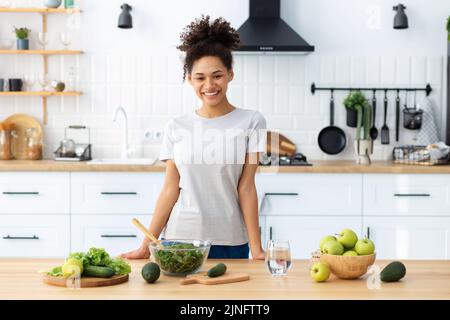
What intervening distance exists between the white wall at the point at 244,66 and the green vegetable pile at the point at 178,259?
297cm

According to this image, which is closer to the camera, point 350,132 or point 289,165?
point 289,165

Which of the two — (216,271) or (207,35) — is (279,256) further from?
(207,35)

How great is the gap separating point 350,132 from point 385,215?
34.9 inches

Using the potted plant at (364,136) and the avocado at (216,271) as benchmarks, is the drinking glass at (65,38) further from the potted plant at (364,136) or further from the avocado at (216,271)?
the avocado at (216,271)

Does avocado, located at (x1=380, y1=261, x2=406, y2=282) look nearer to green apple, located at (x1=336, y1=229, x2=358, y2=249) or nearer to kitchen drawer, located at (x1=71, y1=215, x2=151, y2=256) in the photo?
green apple, located at (x1=336, y1=229, x2=358, y2=249)

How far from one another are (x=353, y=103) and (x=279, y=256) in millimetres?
2910

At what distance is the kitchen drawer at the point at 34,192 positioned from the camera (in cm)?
433

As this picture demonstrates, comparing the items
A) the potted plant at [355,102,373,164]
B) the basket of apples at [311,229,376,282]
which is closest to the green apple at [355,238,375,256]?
the basket of apples at [311,229,376,282]

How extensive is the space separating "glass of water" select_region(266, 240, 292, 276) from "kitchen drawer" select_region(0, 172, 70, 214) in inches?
98.0

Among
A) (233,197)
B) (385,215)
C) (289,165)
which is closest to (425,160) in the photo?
Answer: (385,215)

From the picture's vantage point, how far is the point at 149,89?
500cm

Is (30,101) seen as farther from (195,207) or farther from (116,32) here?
(195,207)

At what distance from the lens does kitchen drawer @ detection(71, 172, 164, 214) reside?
4.32 m
